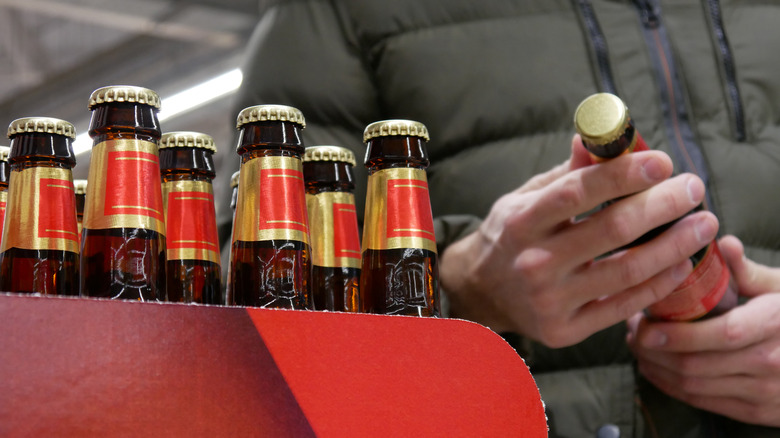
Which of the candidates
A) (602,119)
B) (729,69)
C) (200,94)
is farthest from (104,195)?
(200,94)

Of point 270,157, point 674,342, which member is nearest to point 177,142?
point 270,157

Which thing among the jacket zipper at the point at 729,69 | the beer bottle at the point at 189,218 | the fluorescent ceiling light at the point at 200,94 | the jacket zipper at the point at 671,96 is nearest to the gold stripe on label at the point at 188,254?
the beer bottle at the point at 189,218

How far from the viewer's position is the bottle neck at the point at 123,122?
0.53 m

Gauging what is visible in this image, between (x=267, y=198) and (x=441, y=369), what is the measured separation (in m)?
0.19

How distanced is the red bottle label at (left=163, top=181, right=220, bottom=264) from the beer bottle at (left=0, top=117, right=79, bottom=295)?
9 cm

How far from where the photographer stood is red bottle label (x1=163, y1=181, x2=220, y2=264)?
62cm

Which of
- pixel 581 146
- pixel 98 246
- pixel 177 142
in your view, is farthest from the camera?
pixel 581 146

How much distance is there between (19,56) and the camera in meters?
4.91

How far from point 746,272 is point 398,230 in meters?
0.55

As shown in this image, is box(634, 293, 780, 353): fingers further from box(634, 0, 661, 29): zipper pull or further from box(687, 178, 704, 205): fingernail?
box(634, 0, 661, 29): zipper pull

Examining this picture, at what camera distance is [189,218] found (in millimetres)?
623

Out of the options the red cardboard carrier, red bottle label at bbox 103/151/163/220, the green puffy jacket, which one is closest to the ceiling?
the green puffy jacket

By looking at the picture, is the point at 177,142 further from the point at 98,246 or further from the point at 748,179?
the point at 748,179

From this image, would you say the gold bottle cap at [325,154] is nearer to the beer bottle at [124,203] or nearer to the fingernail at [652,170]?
the beer bottle at [124,203]
